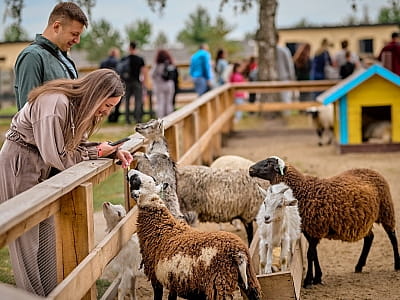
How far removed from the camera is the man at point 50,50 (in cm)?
491

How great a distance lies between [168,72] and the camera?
61.7 feet

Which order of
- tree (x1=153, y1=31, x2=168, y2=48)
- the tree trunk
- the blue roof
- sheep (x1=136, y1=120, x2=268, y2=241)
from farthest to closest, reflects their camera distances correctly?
tree (x1=153, y1=31, x2=168, y2=48), the tree trunk, the blue roof, sheep (x1=136, y1=120, x2=268, y2=241)

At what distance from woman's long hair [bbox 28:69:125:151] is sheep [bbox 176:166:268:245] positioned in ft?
9.66

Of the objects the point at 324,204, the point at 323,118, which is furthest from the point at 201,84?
the point at 324,204

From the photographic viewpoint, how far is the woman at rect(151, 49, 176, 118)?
18953 mm

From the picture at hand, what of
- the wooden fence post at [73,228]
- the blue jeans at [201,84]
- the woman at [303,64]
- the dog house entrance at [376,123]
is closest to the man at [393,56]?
the dog house entrance at [376,123]

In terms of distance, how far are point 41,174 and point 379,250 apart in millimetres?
4100

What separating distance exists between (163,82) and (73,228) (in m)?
14.9

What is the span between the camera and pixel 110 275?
21.6 ft

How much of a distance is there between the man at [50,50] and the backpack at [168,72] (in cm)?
1378

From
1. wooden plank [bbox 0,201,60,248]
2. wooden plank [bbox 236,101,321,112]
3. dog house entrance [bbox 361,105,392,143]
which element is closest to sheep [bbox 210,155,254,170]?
wooden plank [bbox 0,201,60,248]

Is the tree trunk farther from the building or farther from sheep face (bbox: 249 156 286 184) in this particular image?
the building

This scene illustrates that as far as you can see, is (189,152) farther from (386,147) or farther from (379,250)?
(386,147)

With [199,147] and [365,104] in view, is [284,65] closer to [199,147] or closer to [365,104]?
[365,104]
